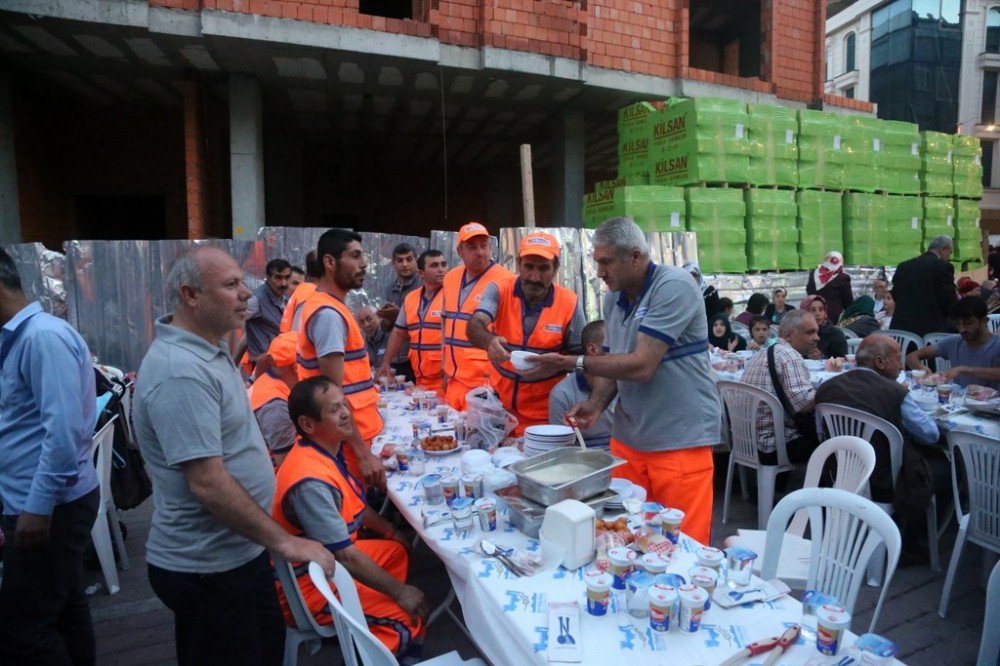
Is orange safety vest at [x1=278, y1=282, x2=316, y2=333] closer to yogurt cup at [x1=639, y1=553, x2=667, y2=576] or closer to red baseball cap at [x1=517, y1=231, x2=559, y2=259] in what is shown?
red baseball cap at [x1=517, y1=231, x2=559, y2=259]

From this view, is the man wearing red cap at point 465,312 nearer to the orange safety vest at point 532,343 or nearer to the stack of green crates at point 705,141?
the orange safety vest at point 532,343

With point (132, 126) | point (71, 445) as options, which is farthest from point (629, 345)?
point (132, 126)

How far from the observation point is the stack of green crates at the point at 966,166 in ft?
37.0

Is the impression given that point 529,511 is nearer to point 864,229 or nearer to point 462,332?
point 462,332

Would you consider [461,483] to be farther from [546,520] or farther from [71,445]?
[71,445]

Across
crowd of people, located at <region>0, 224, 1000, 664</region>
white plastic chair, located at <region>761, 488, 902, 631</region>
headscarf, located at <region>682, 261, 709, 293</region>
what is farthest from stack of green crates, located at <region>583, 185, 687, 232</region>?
white plastic chair, located at <region>761, 488, 902, 631</region>

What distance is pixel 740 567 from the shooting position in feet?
6.05

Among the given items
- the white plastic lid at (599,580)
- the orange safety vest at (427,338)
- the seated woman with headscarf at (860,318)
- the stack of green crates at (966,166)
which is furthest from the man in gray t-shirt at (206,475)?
the stack of green crates at (966,166)

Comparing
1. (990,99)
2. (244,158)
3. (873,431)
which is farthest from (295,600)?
(990,99)

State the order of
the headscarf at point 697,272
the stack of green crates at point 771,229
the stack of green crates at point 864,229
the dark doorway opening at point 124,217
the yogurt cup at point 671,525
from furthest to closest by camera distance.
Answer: the dark doorway opening at point 124,217 → the stack of green crates at point 864,229 → the stack of green crates at point 771,229 → the headscarf at point 697,272 → the yogurt cup at point 671,525

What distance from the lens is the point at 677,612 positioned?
1654 mm

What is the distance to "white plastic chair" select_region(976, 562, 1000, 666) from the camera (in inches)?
74.0

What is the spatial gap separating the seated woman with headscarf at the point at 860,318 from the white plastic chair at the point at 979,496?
4.57 metres

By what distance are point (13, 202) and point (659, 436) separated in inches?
432
